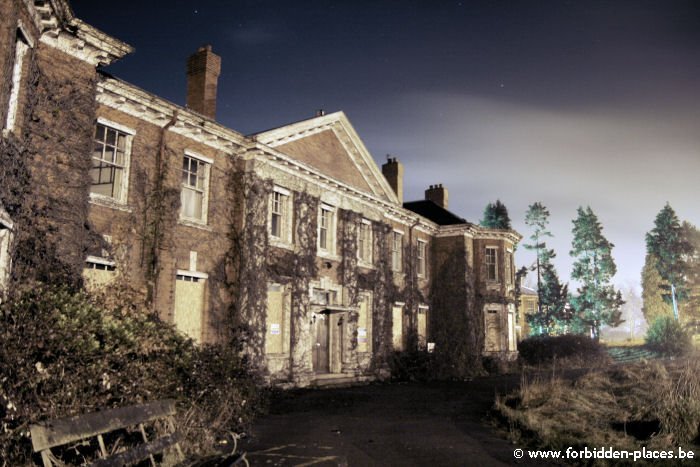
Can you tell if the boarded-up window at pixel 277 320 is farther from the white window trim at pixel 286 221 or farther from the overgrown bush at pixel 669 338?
the overgrown bush at pixel 669 338

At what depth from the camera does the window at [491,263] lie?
31.2 m

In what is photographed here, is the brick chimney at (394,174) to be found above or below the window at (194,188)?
above

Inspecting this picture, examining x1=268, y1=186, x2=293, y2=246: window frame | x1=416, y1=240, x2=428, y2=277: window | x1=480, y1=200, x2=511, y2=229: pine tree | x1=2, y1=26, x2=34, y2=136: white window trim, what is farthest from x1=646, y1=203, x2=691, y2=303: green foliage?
x1=2, y1=26, x2=34, y2=136: white window trim

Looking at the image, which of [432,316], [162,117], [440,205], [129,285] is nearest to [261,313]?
[129,285]

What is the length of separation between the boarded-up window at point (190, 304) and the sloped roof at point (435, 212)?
58.8ft

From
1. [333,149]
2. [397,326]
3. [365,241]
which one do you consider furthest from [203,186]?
[397,326]

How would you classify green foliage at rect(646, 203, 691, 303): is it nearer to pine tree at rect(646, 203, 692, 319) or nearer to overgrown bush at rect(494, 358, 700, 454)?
pine tree at rect(646, 203, 692, 319)

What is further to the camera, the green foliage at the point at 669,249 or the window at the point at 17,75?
the green foliage at the point at 669,249

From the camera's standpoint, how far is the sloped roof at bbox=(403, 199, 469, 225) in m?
31.7

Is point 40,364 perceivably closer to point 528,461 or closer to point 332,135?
point 528,461

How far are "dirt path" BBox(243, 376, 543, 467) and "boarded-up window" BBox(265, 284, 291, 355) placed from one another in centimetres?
169

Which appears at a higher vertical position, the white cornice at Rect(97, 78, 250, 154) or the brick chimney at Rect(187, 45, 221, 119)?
the brick chimney at Rect(187, 45, 221, 119)

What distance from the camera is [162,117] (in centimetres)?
1470

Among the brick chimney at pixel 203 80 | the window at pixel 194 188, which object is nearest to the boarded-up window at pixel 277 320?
the window at pixel 194 188
